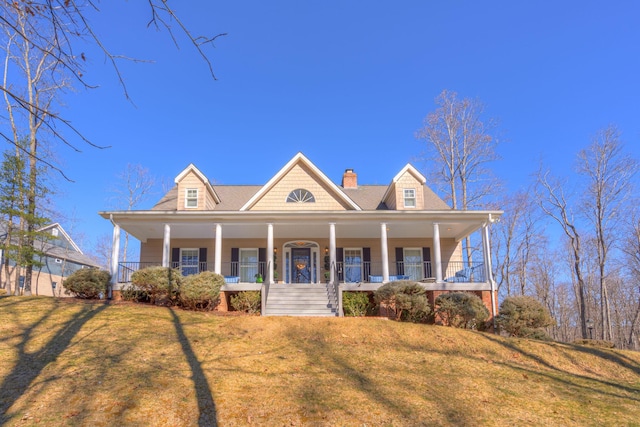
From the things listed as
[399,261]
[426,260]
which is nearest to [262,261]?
[399,261]

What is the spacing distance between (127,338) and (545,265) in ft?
121

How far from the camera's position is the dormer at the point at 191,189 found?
60.2 ft

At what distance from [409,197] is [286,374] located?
39.5 ft

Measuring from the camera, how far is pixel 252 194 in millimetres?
Answer: 21297

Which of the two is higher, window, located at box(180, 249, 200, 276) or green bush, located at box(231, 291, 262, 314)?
window, located at box(180, 249, 200, 276)

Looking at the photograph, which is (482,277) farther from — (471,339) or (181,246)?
(181,246)

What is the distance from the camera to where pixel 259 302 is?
14.8m

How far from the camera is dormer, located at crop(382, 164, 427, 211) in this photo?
60.1 feet

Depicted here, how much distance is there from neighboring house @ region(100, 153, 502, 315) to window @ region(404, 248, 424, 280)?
0.05 m

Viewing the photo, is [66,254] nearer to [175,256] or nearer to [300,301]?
[175,256]

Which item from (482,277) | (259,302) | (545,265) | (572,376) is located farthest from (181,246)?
(545,265)

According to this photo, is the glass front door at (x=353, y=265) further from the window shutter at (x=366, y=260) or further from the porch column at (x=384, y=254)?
the porch column at (x=384, y=254)

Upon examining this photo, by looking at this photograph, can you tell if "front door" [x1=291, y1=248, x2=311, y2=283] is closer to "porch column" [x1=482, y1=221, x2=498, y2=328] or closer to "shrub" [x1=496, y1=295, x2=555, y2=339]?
"porch column" [x1=482, y1=221, x2=498, y2=328]

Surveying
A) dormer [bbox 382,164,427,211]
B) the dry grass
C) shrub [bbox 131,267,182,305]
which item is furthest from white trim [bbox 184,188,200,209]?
dormer [bbox 382,164,427,211]
